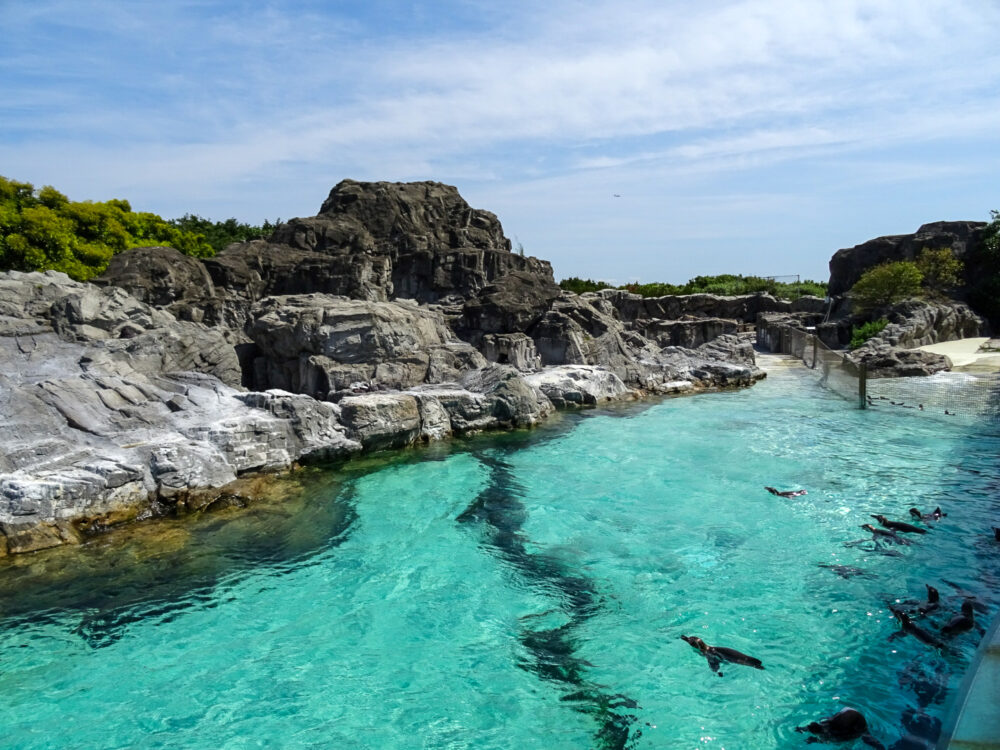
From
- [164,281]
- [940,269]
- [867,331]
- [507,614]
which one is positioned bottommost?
[507,614]

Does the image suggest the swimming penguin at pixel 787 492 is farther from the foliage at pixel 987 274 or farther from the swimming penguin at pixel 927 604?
the foliage at pixel 987 274

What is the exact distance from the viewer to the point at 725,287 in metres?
48.8

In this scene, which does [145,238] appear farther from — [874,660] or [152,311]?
[874,660]

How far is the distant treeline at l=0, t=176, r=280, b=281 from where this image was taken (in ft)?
74.9

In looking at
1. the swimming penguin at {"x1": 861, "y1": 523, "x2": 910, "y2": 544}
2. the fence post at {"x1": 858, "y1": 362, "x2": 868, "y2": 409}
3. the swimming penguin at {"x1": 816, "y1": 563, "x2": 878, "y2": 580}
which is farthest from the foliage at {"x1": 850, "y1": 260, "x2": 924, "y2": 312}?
the swimming penguin at {"x1": 816, "y1": 563, "x2": 878, "y2": 580}

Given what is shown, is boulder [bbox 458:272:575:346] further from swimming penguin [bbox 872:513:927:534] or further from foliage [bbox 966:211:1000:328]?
foliage [bbox 966:211:1000:328]

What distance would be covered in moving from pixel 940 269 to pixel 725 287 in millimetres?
18303

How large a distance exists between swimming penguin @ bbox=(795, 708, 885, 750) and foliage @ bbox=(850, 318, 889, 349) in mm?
25289

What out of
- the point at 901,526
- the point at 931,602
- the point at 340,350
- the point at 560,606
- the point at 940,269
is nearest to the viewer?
the point at 931,602

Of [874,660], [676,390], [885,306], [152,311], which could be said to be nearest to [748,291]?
[885,306]

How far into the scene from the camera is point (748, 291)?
47.5 metres

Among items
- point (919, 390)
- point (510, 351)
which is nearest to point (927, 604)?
point (919, 390)

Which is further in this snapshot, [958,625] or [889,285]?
[889,285]

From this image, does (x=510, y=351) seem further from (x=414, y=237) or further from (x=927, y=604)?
(x=927, y=604)
